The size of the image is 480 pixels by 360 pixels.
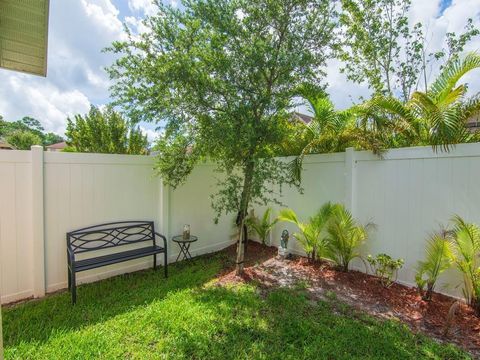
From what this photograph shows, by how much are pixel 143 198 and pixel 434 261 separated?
4557mm

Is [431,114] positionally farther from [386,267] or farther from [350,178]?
[386,267]

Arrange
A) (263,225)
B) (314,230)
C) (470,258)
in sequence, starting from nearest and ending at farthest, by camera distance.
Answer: (470,258)
(314,230)
(263,225)

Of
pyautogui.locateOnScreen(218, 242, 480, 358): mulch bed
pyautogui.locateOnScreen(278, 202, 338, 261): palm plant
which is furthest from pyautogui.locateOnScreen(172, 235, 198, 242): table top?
pyautogui.locateOnScreen(278, 202, 338, 261): palm plant

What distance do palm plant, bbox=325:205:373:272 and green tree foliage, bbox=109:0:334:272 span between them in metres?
1.20

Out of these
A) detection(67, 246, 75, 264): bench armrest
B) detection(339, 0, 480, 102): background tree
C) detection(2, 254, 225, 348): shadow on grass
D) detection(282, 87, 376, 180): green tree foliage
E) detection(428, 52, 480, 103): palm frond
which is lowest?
detection(2, 254, 225, 348): shadow on grass

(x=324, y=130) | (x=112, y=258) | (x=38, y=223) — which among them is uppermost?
(x=324, y=130)

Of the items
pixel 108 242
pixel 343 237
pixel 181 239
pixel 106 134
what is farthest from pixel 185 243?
pixel 106 134

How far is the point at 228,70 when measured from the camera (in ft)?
12.5

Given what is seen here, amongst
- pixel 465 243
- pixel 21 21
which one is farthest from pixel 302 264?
pixel 21 21

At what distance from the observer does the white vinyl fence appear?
354cm

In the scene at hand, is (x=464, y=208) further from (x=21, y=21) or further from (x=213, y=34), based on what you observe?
(x=21, y=21)

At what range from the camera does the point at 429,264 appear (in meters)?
3.49

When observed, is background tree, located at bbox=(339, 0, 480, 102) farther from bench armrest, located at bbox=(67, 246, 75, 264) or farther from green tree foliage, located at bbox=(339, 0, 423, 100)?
bench armrest, located at bbox=(67, 246, 75, 264)

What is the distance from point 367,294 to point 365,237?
89 centimetres
